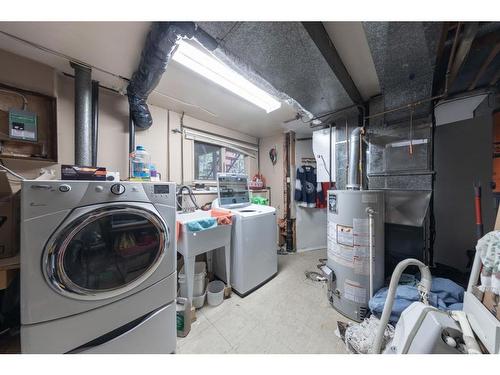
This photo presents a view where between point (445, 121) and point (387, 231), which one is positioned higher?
point (445, 121)

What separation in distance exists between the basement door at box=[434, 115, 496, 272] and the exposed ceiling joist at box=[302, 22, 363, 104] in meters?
1.25

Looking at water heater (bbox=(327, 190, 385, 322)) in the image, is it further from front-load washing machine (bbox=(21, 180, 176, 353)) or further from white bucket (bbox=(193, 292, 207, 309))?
front-load washing machine (bbox=(21, 180, 176, 353))

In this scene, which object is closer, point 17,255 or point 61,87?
point 17,255

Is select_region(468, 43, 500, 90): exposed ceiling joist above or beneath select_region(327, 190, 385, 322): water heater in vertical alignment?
above

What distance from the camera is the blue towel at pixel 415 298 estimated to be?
118cm

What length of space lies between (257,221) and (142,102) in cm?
169

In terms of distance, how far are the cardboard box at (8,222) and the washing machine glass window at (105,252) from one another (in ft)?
1.21

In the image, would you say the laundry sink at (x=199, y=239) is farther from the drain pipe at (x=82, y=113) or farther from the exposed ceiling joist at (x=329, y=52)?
the exposed ceiling joist at (x=329, y=52)

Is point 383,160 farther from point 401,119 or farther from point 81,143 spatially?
point 81,143

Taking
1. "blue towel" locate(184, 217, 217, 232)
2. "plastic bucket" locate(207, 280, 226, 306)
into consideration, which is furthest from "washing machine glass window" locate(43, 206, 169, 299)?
"plastic bucket" locate(207, 280, 226, 306)

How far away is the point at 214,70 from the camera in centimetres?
140

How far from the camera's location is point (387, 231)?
184cm

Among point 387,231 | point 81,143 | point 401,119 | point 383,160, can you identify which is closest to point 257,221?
point 387,231

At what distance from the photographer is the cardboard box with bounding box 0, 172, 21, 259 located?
34.6 inches
